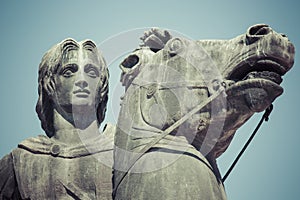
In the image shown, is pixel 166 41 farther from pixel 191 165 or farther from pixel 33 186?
pixel 33 186

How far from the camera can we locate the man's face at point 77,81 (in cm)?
980

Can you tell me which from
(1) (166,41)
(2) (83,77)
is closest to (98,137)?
(2) (83,77)

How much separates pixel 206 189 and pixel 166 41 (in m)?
2.09

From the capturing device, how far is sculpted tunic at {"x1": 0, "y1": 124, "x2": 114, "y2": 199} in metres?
9.29

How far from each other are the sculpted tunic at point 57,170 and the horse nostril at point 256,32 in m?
2.34

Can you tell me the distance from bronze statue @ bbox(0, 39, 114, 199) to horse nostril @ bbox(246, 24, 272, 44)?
2.34 meters

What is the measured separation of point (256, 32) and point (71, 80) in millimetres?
2648

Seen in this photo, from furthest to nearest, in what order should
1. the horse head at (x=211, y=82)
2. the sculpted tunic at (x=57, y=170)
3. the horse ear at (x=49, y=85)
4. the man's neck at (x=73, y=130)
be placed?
the horse ear at (x=49, y=85), the man's neck at (x=73, y=130), the sculpted tunic at (x=57, y=170), the horse head at (x=211, y=82)

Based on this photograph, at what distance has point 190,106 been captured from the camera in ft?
28.2

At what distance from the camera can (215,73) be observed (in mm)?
8703

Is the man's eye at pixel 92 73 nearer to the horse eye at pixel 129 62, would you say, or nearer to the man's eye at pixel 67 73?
the man's eye at pixel 67 73

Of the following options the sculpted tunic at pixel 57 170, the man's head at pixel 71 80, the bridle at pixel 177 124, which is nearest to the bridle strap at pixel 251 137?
the bridle at pixel 177 124

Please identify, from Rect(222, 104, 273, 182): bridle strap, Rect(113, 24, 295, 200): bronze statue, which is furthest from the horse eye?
Rect(222, 104, 273, 182): bridle strap

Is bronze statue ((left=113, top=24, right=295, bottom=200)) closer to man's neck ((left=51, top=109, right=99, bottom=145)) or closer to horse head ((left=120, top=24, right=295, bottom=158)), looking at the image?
horse head ((left=120, top=24, right=295, bottom=158))
